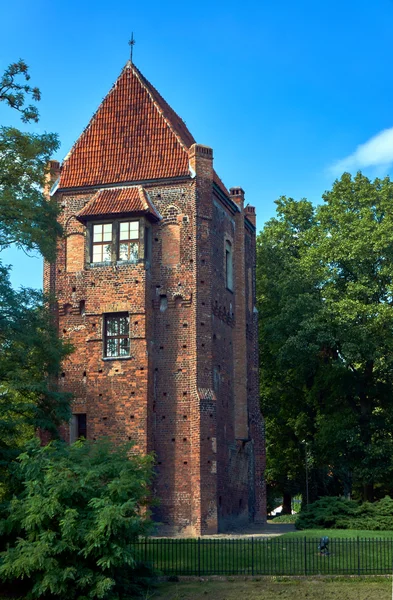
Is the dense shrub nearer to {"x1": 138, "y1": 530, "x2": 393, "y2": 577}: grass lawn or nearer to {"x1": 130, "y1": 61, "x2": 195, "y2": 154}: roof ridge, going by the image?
{"x1": 138, "y1": 530, "x2": 393, "y2": 577}: grass lawn

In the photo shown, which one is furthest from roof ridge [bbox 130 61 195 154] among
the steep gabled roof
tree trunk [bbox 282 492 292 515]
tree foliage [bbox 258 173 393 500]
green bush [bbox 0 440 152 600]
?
tree trunk [bbox 282 492 292 515]

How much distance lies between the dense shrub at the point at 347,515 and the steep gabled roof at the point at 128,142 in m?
13.4

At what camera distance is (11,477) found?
23.3 m

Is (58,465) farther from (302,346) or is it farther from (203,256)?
(302,346)

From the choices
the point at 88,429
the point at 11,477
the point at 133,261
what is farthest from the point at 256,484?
the point at 11,477

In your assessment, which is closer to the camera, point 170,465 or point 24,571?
point 24,571

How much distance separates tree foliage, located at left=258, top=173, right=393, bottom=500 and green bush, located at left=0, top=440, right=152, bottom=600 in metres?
19.0

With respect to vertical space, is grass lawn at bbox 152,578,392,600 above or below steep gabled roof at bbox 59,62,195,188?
below

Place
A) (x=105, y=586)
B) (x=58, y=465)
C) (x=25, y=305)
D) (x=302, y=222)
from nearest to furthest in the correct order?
(x=105, y=586), (x=58, y=465), (x=25, y=305), (x=302, y=222)

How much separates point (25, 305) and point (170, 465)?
822cm

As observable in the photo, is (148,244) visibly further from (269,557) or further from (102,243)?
(269,557)

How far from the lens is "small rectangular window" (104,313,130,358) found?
111 feet

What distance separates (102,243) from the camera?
114ft

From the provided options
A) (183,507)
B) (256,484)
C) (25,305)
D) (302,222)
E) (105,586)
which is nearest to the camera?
(105,586)
